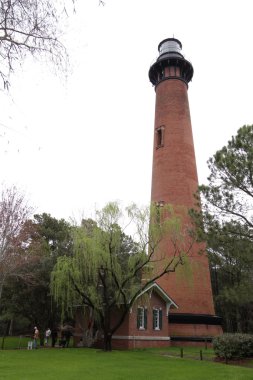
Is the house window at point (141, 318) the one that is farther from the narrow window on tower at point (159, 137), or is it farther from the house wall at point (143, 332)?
the narrow window on tower at point (159, 137)

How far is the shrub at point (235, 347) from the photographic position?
1662 cm

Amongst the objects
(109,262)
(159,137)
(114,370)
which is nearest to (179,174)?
(159,137)

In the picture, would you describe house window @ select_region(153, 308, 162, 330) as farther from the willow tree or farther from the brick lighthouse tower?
the willow tree

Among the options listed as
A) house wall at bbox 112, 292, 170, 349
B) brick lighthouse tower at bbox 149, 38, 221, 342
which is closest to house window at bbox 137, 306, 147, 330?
house wall at bbox 112, 292, 170, 349

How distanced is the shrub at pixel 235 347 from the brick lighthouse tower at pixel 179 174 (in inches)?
173

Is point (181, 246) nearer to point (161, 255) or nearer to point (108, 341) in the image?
point (161, 255)

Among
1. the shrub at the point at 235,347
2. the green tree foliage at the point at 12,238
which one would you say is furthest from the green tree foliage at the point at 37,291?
the shrub at the point at 235,347

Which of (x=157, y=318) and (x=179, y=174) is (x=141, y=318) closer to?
(x=157, y=318)

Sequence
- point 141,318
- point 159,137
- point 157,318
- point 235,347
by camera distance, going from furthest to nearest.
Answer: point 159,137
point 157,318
point 141,318
point 235,347

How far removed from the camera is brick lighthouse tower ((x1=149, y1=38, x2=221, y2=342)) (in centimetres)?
2398

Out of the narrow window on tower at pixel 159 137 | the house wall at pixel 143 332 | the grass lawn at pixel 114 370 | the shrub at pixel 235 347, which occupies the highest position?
the narrow window on tower at pixel 159 137

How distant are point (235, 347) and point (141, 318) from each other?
311 inches

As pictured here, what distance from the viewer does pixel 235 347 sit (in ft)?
54.7

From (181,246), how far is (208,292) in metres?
3.83
